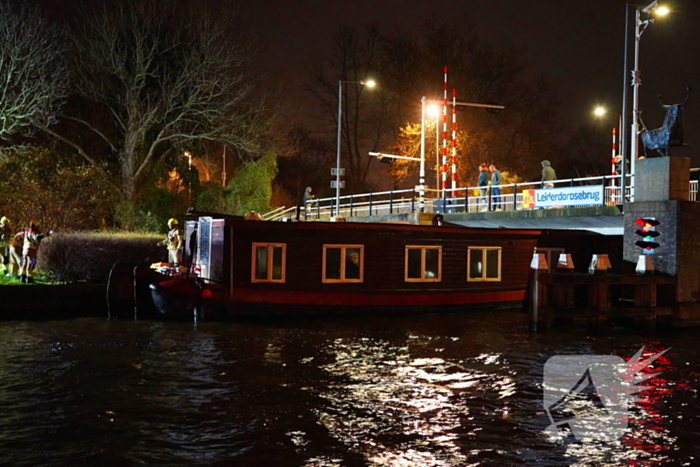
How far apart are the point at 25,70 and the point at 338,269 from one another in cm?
1535

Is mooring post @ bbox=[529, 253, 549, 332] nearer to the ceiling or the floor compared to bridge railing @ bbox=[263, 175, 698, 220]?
nearer to the floor

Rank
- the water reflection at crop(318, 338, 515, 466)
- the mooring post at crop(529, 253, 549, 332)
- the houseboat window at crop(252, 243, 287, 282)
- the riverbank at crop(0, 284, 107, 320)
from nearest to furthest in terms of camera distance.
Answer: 1. the water reflection at crop(318, 338, 515, 466)
2. the mooring post at crop(529, 253, 549, 332)
3. the riverbank at crop(0, 284, 107, 320)
4. the houseboat window at crop(252, 243, 287, 282)

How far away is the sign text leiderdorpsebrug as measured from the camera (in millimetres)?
20734

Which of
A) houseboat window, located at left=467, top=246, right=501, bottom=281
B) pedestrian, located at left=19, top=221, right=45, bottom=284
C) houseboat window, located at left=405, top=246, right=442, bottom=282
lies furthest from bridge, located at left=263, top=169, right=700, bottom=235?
pedestrian, located at left=19, top=221, right=45, bottom=284

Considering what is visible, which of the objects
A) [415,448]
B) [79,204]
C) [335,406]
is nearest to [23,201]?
[79,204]

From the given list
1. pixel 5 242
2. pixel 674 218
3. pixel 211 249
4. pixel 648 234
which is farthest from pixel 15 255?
pixel 674 218

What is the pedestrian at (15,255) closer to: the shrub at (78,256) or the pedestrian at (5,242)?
the pedestrian at (5,242)

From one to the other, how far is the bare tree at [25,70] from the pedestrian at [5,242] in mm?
4827

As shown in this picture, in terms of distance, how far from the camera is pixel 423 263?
67.6 feet

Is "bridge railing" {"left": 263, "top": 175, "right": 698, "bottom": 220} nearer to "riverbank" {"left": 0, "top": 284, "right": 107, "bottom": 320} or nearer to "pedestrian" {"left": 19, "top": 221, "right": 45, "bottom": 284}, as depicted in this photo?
"riverbank" {"left": 0, "top": 284, "right": 107, "bottom": 320}

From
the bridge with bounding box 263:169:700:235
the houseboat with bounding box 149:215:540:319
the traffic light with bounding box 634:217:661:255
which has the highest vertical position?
the bridge with bounding box 263:169:700:235

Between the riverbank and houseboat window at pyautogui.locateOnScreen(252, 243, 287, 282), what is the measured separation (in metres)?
4.06

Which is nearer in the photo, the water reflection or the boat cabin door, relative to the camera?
the water reflection

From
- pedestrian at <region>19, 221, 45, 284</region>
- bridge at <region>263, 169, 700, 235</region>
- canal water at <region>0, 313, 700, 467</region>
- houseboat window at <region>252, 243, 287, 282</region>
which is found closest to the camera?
canal water at <region>0, 313, 700, 467</region>
